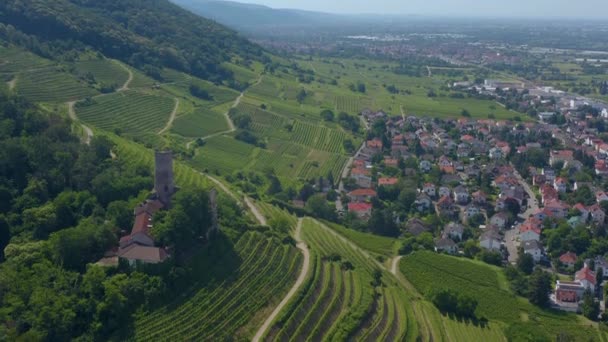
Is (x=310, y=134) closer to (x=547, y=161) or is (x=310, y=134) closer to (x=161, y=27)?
(x=547, y=161)

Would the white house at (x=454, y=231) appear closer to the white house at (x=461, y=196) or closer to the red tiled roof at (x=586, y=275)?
the white house at (x=461, y=196)

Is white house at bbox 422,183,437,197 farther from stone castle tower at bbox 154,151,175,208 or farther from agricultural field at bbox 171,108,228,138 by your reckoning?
stone castle tower at bbox 154,151,175,208

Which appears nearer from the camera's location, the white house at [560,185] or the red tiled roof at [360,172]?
the white house at [560,185]

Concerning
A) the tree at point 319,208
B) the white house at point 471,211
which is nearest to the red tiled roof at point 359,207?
the tree at point 319,208

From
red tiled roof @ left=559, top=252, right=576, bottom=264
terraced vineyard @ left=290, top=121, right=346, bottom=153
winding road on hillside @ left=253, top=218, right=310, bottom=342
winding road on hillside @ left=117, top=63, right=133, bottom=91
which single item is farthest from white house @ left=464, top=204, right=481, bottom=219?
winding road on hillside @ left=117, top=63, right=133, bottom=91

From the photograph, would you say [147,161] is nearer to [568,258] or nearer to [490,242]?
[490,242]

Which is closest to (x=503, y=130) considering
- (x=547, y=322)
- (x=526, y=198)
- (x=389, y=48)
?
(x=526, y=198)
